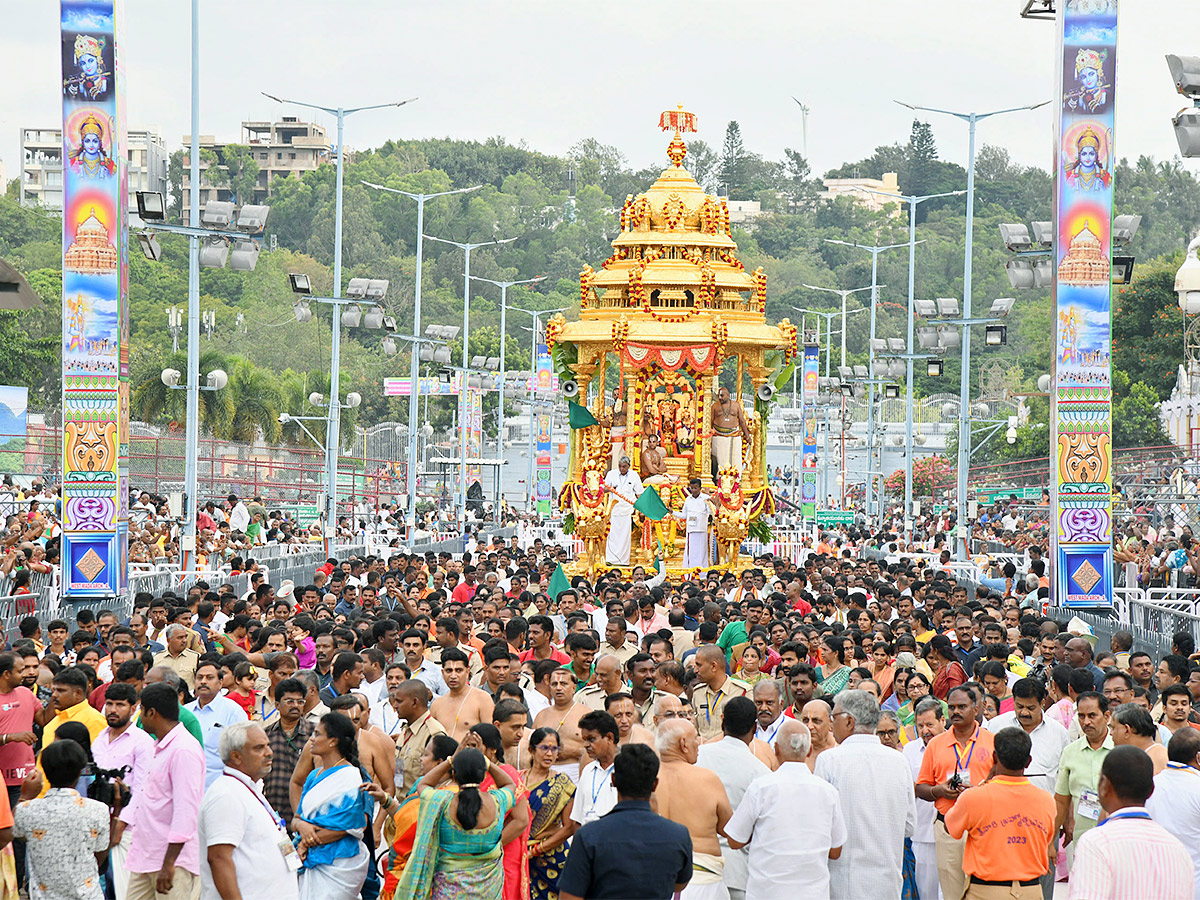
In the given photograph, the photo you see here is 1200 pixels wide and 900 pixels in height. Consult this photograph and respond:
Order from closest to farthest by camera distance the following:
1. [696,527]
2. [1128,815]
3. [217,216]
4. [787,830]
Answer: [1128,815] → [787,830] → [217,216] → [696,527]

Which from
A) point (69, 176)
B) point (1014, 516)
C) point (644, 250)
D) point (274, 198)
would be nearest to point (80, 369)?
point (69, 176)

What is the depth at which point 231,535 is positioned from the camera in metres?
31.6

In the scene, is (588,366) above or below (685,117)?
below

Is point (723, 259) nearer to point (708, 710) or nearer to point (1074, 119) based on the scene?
point (1074, 119)

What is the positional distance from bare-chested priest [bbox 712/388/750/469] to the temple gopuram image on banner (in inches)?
0.9

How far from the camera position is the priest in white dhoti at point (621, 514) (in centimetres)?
2886

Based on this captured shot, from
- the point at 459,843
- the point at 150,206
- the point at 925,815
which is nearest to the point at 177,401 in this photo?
the point at 150,206

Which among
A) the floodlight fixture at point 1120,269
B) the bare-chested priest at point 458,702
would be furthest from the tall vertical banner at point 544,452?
the bare-chested priest at point 458,702

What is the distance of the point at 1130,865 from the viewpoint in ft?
21.9

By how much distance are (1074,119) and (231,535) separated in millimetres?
16864

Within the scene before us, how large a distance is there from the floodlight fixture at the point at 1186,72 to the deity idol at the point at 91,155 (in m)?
12.8

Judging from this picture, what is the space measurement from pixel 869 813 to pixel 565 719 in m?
1.85

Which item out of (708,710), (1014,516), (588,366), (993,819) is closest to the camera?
(993,819)

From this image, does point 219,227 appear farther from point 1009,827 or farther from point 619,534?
point 1009,827
